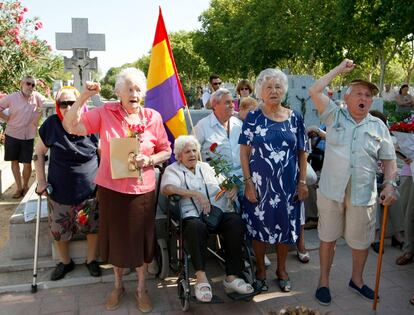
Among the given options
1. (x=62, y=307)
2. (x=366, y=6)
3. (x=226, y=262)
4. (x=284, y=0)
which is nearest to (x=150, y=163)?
(x=226, y=262)

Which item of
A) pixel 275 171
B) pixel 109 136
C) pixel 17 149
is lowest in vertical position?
pixel 17 149

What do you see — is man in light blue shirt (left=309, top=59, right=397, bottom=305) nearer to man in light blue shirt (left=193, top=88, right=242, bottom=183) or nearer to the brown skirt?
man in light blue shirt (left=193, top=88, right=242, bottom=183)

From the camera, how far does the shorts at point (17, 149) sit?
6.36m

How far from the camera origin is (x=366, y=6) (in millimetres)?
16297

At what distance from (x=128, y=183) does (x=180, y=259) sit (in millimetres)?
809

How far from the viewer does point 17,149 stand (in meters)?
6.39

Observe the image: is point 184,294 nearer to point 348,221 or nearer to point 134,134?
point 134,134

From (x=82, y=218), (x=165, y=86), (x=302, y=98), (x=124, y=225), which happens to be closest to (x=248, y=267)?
(x=124, y=225)

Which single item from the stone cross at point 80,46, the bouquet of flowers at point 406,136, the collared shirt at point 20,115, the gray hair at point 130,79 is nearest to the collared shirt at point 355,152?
the bouquet of flowers at point 406,136

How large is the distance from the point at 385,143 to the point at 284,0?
22.3 metres

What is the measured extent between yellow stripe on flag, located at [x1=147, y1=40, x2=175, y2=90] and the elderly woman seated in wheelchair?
32.6 inches

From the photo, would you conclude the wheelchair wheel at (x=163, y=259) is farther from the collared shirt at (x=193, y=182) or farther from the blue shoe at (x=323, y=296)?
the blue shoe at (x=323, y=296)

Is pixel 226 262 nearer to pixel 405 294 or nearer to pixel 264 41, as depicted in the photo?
pixel 405 294

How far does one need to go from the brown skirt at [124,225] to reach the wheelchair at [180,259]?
0.83 feet
